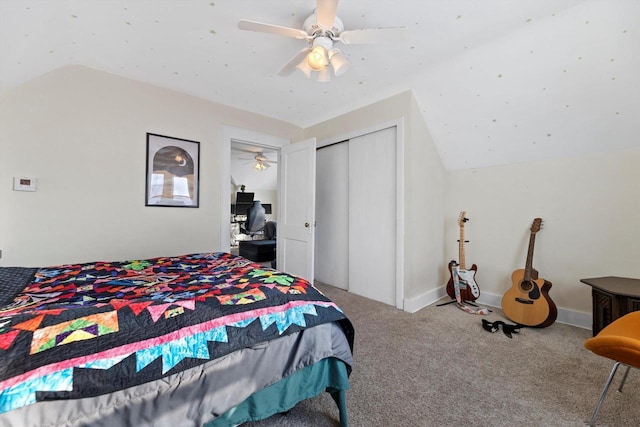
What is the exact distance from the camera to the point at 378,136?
10.0ft

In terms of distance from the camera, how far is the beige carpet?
4.38 ft

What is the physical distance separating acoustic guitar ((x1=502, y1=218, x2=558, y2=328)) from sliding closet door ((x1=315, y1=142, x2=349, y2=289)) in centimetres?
176

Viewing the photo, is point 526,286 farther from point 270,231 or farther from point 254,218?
point 254,218

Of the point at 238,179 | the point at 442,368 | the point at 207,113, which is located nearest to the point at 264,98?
the point at 207,113

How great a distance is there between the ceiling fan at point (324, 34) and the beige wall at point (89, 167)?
1789 millimetres

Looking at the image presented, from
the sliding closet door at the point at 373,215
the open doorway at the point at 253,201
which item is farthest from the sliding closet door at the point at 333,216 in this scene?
the open doorway at the point at 253,201

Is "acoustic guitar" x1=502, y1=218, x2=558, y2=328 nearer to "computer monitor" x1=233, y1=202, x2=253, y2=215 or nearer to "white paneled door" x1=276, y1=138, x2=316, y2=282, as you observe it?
"white paneled door" x1=276, y1=138, x2=316, y2=282

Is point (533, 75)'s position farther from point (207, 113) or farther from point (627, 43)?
point (207, 113)

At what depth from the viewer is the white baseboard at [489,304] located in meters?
2.38

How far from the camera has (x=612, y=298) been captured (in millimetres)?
1918

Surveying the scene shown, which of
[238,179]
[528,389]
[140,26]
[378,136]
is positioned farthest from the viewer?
[238,179]

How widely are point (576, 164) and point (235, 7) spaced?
316 centimetres

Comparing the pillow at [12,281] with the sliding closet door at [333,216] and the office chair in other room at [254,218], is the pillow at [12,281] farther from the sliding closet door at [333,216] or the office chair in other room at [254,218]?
the office chair in other room at [254,218]

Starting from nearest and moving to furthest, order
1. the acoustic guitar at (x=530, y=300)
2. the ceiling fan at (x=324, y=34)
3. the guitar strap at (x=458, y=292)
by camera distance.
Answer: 1. the ceiling fan at (x=324, y=34)
2. the acoustic guitar at (x=530, y=300)
3. the guitar strap at (x=458, y=292)
